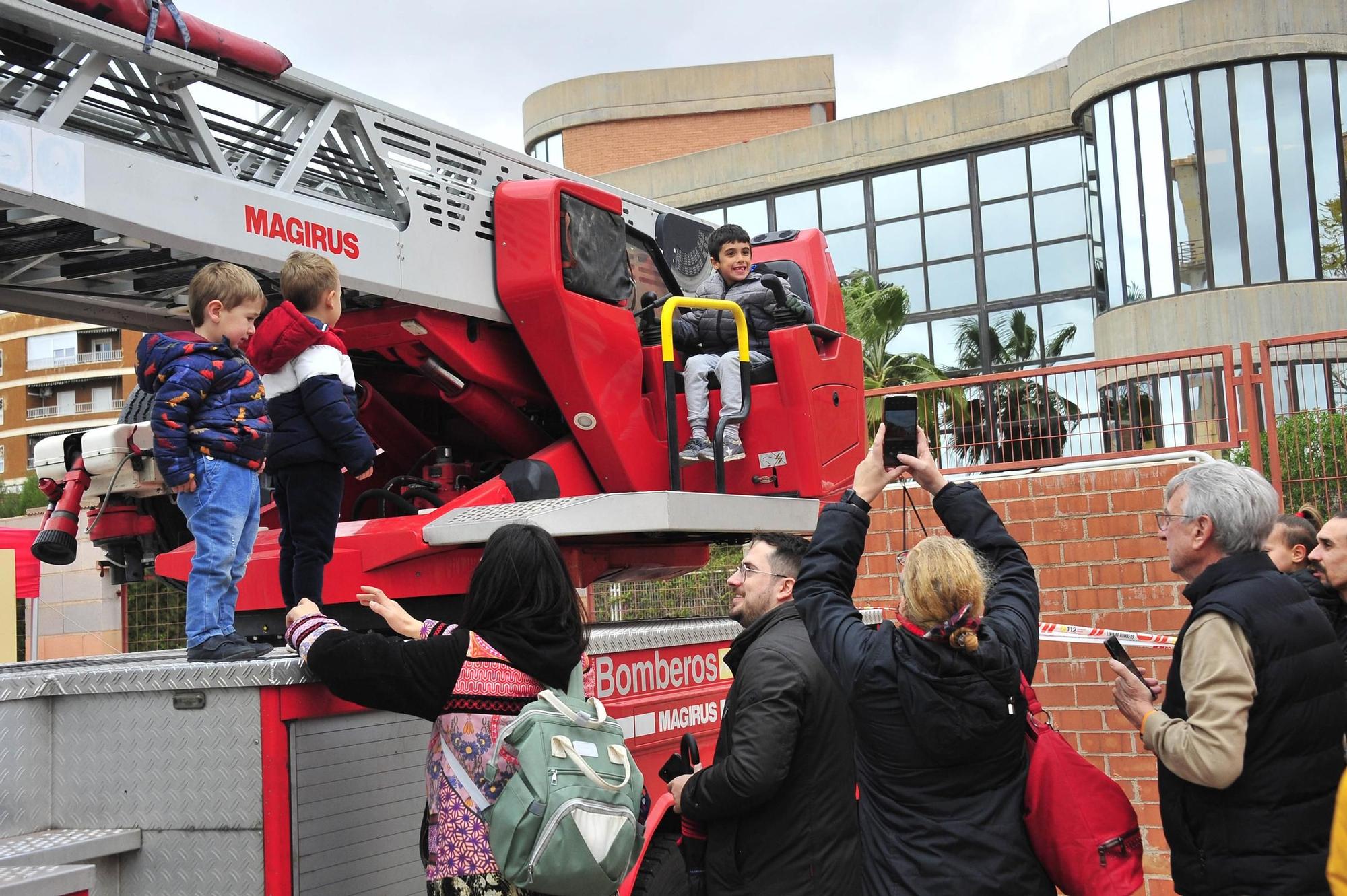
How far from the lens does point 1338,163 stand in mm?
24141

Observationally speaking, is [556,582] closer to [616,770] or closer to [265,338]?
[616,770]

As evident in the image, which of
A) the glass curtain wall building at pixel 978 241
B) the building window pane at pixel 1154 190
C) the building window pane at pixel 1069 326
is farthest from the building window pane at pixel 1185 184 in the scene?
the building window pane at pixel 1069 326

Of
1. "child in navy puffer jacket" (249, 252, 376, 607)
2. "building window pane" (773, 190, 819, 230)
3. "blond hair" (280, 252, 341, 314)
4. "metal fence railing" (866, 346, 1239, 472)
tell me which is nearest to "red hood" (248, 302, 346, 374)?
"child in navy puffer jacket" (249, 252, 376, 607)

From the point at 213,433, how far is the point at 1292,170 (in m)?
24.5

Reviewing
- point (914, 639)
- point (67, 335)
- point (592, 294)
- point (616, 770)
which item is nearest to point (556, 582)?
point (616, 770)

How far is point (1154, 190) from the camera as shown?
2517 cm

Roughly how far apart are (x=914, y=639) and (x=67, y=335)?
76.4m

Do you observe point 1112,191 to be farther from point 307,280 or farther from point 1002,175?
point 307,280

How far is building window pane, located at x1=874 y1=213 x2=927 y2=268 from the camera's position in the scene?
3069 cm

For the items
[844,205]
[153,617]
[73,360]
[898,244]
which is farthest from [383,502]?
[73,360]

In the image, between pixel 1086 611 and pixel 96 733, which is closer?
pixel 96 733

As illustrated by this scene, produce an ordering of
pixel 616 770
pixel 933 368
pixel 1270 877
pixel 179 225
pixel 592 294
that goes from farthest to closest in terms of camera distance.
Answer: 1. pixel 933 368
2. pixel 592 294
3. pixel 179 225
4. pixel 616 770
5. pixel 1270 877

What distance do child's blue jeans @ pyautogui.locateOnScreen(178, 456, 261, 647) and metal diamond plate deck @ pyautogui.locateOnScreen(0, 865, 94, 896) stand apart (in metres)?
1.15

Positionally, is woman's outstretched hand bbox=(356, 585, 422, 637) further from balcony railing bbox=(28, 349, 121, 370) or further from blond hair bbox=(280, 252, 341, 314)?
balcony railing bbox=(28, 349, 121, 370)
